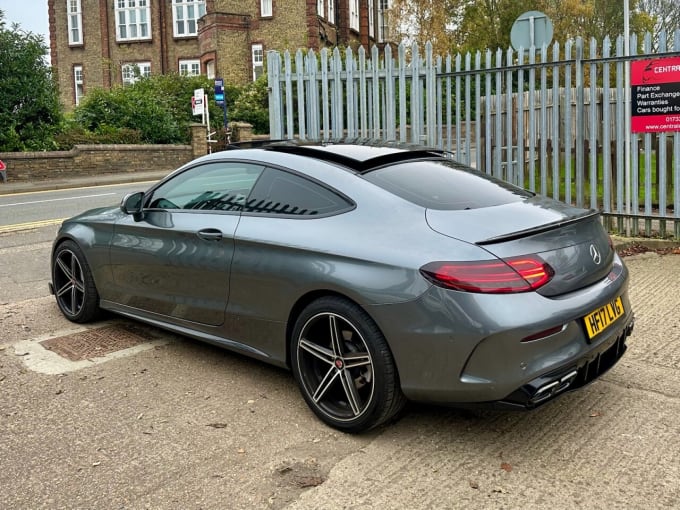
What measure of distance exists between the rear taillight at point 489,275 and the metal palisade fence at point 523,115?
501cm

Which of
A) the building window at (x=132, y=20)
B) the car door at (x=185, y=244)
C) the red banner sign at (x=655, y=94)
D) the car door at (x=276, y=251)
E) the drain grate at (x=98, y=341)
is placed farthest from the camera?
the building window at (x=132, y=20)

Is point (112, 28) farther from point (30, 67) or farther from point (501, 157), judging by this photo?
point (501, 157)

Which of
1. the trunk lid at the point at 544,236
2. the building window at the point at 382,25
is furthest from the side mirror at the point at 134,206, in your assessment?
the building window at the point at 382,25

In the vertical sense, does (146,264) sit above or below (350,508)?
above

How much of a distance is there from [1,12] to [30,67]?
76.1 inches

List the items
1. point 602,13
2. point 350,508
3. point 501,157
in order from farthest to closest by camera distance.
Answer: point 602,13 < point 501,157 < point 350,508

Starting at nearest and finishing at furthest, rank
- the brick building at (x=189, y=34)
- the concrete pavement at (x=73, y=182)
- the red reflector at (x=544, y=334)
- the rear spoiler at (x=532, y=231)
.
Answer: the red reflector at (x=544, y=334), the rear spoiler at (x=532, y=231), the concrete pavement at (x=73, y=182), the brick building at (x=189, y=34)

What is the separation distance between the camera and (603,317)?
3.52 m

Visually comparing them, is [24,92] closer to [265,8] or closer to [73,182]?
[73,182]

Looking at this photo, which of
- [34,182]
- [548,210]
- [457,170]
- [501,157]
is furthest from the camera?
[34,182]

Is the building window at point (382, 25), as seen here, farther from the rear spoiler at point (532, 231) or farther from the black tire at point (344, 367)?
the black tire at point (344, 367)

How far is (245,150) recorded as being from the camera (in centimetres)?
456

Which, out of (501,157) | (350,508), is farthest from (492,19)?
(350,508)

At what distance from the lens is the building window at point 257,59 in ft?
121
